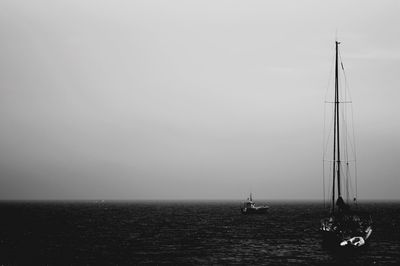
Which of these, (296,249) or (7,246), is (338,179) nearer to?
(296,249)

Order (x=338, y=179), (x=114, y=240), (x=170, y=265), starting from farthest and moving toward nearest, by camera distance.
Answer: (x=114, y=240)
(x=338, y=179)
(x=170, y=265)

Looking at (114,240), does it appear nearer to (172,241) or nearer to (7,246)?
(172,241)

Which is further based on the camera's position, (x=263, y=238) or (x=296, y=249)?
(x=263, y=238)

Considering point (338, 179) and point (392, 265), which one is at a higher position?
point (338, 179)

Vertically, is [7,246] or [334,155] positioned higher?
[334,155]

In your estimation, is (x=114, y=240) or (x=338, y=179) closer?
(x=338, y=179)

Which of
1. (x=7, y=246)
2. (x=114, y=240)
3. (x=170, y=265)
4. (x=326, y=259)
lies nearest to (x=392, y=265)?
(x=326, y=259)

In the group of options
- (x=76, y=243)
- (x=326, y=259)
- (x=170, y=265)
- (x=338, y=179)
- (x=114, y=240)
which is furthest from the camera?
(x=114, y=240)

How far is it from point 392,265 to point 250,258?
50.6 feet

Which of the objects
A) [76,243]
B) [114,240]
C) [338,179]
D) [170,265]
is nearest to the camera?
[170,265]

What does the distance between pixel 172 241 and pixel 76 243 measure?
572 inches

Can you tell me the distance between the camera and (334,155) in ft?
220

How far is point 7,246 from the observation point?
68625 mm

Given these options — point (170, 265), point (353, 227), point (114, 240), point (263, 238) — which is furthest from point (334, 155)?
point (114, 240)
